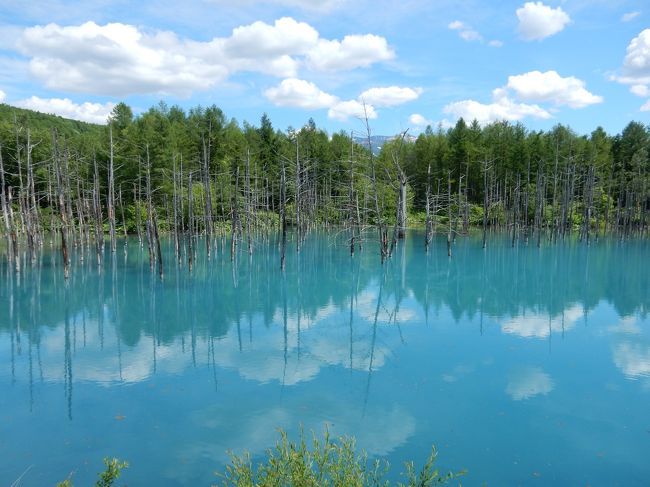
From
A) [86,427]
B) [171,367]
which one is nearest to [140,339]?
[171,367]

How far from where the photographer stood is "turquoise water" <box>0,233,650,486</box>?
8219 mm

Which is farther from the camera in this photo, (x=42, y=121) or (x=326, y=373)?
(x=42, y=121)

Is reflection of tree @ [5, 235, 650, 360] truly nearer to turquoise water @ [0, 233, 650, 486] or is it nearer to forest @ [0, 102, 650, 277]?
turquoise water @ [0, 233, 650, 486]

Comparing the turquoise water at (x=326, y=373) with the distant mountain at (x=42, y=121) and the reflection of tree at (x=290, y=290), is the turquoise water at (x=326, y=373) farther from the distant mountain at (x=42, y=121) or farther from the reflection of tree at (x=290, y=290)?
the distant mountain at (x=42, y=121)

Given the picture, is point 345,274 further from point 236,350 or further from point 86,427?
point 86,427

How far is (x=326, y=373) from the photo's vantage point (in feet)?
39.6

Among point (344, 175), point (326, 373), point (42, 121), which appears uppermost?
point (42, 121)

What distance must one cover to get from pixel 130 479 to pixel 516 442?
647 cm

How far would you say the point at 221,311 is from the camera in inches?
733

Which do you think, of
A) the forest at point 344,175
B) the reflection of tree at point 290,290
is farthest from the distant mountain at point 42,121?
the reflection of tree at point 290,290

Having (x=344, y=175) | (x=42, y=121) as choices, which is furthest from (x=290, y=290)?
(x=42, y=121)

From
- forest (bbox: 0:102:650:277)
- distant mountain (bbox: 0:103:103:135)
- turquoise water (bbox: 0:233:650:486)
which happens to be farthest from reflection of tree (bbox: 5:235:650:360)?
distant mountain (bbox: 0:103:103:135)

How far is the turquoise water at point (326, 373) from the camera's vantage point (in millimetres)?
8219

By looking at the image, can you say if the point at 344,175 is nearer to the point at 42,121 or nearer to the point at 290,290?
the point at 290,290
